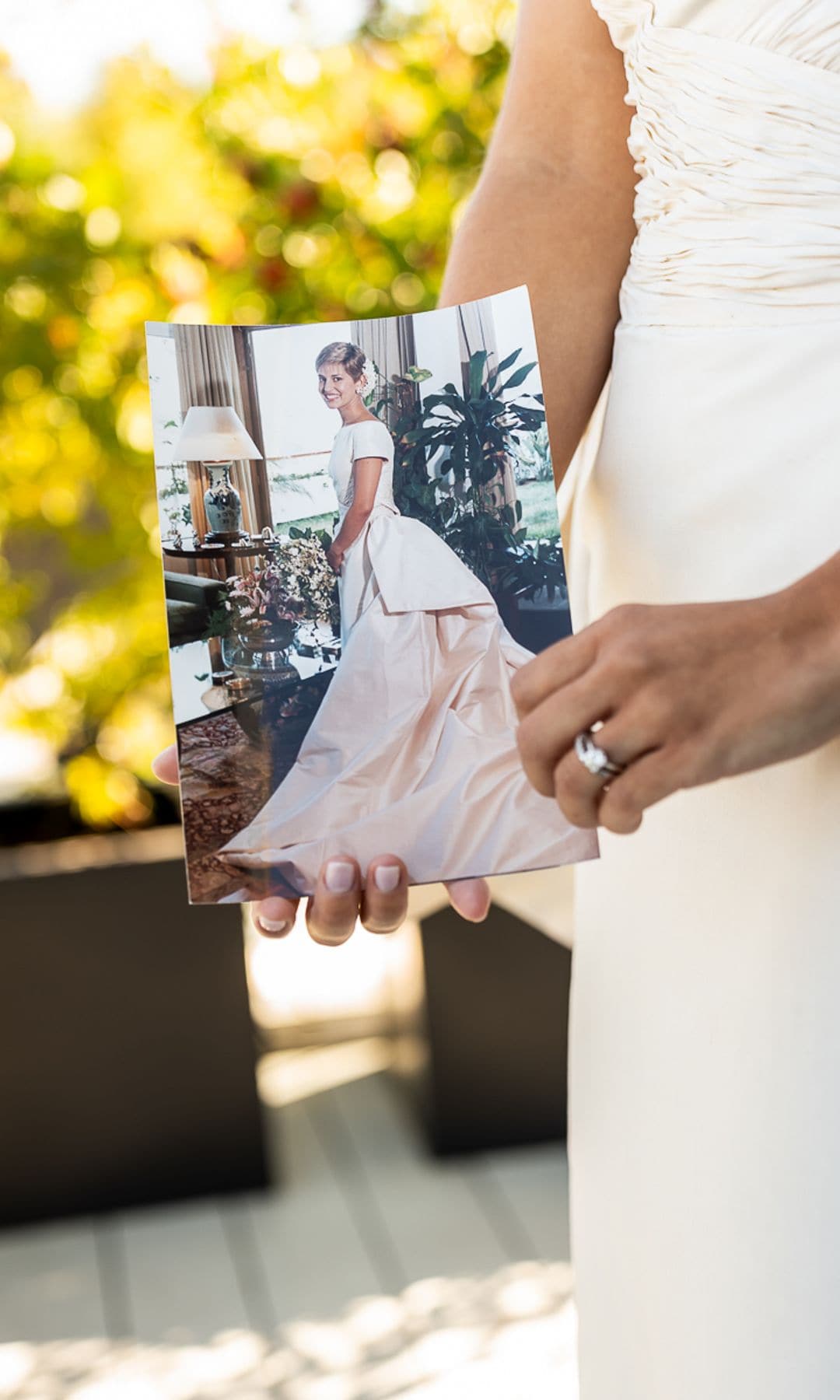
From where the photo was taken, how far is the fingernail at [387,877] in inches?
26.8

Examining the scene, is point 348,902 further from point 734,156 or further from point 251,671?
point 734,156

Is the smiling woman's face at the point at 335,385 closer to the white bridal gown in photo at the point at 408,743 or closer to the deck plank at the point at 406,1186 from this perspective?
the white bridal gown in photo at the point at 408,743

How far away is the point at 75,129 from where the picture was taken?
2219 millimetres

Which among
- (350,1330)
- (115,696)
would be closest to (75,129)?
(115,696)

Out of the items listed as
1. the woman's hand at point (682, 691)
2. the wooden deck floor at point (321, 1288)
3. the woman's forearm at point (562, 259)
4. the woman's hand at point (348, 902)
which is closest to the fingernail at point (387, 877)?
the woman's hand at point (348, 902)

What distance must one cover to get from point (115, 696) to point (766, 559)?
1.82 metres

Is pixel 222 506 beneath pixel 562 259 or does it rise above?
beneath

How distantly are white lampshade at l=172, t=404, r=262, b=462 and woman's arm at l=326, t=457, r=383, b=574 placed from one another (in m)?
0.05

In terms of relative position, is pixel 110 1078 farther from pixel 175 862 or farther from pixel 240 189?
pixel 240 189

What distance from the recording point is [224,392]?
0.72 metres

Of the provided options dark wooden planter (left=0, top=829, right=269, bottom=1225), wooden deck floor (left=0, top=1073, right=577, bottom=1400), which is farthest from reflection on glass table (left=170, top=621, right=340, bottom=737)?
dark wooden planter (left=0, top=829, right=269, bottom=1225)

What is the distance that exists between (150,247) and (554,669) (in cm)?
193

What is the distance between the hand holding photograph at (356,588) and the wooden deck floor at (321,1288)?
143 cm

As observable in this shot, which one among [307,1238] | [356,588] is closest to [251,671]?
[356,588]
